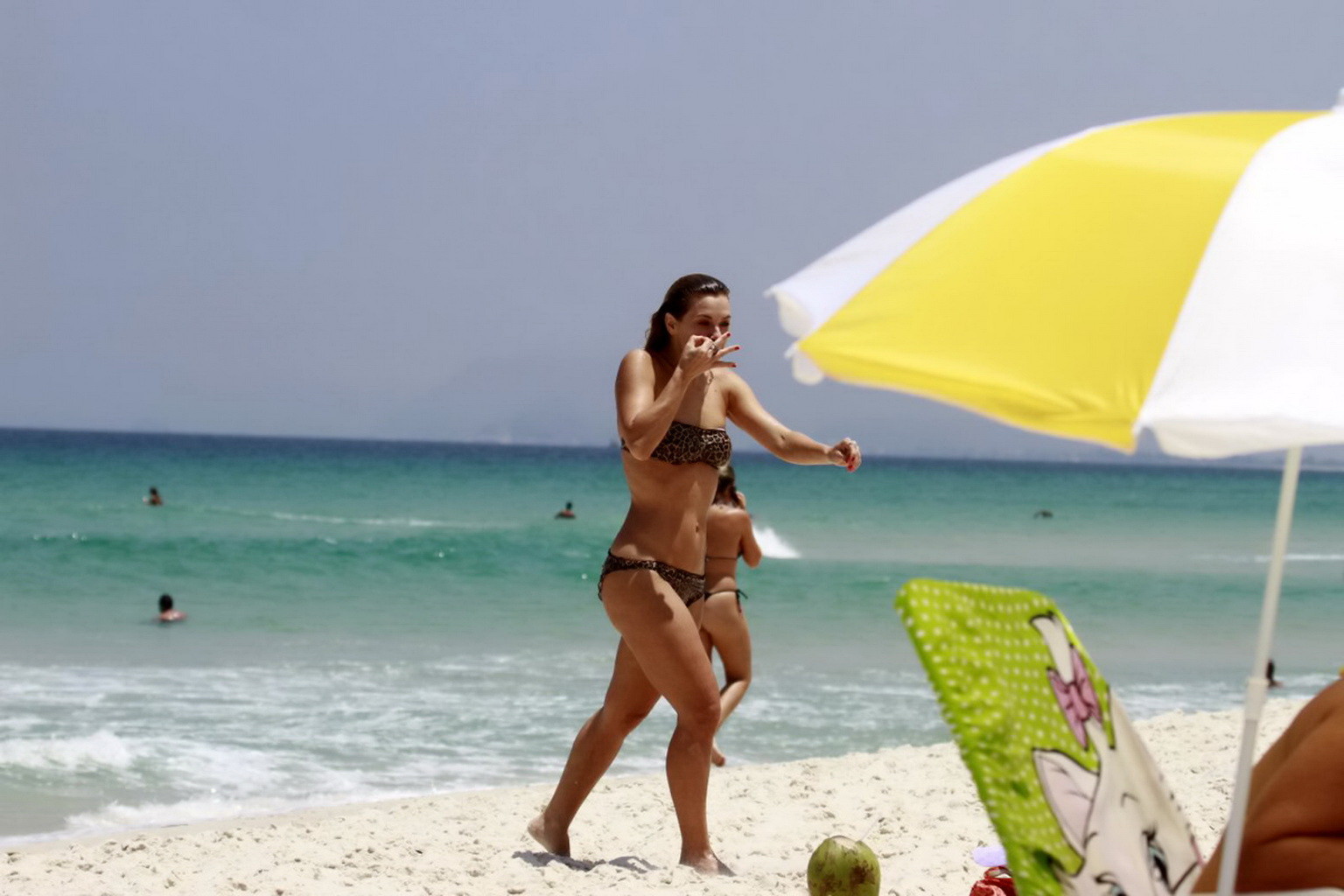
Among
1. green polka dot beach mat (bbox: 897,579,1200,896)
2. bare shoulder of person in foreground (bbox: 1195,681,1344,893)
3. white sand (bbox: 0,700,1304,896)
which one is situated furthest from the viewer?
white sand (bbox: 0,700,1304,896)

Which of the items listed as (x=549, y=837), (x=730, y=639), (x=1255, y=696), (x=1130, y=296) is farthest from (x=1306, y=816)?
(x=730, y=639)

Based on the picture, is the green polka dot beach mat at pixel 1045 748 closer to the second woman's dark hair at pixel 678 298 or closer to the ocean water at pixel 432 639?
the second woman's dark hair at pixel 678 298

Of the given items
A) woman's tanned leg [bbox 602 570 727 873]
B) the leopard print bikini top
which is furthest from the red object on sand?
the leopard print bikini top

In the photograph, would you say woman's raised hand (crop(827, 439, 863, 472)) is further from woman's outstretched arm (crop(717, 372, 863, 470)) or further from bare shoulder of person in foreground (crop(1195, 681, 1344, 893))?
bare shoulder of person in foreground (crop(1195, 681, 1344, 893))

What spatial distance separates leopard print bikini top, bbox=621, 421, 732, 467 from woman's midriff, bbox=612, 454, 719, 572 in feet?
0.08

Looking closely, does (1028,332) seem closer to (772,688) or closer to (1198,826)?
(1198,826)

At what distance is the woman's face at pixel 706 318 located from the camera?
4684mm

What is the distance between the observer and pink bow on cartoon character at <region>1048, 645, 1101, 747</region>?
2734 millimetres

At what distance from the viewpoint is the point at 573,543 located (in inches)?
1182

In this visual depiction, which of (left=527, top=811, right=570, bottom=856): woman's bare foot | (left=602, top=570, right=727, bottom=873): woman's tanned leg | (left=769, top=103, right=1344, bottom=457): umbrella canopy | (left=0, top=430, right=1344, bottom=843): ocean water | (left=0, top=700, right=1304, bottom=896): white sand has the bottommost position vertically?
(left=0, top=430, right=1344, bottom=843): ocean water

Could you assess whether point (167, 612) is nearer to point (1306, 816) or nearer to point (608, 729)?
point (608, 729)

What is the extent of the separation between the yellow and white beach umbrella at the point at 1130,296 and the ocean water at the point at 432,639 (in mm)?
5566

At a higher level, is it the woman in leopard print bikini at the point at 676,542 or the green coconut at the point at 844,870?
the woman in leopard print bikini at the point at 676,542

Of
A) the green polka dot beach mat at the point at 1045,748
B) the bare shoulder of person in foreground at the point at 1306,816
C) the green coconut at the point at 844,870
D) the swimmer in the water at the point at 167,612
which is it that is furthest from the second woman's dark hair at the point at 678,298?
the swimmer in the water at the point at 167,612
